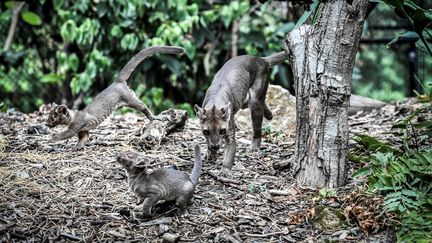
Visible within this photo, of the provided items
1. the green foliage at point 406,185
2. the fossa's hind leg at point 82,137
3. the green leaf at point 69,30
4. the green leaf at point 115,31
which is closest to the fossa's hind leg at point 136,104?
the fossa's hind leg at point 82,137

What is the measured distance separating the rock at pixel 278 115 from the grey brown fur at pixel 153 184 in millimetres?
2563

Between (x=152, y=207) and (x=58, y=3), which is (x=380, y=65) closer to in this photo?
(x=58, y=3)

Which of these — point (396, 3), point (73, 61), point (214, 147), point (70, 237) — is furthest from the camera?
point (73, 61)

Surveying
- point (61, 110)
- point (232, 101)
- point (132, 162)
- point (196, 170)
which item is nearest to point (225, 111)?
point (232, 101)

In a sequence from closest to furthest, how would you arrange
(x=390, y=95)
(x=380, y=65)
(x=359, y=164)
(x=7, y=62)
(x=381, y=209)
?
(x=381, y=209), (x=359, y=164), (x=7, y=62), (x=390, y=95), (x=380, y=65)

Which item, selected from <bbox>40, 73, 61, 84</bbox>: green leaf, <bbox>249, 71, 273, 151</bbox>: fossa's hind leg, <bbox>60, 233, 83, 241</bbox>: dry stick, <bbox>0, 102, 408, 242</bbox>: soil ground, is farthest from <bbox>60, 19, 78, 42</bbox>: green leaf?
<bbox>60, 233, 83, 241</bbox>: dry stick

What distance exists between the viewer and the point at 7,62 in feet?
31.1

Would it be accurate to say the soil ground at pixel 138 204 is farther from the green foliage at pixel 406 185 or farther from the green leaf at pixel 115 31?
the green leaf at pixel 115 31

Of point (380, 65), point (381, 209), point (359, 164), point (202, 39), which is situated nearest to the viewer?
point (381, 209)

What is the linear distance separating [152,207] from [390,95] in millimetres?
7121

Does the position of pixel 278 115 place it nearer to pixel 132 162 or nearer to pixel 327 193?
pixel 327 193

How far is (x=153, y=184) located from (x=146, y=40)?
5482mm

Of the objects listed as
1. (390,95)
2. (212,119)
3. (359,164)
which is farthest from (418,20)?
(390,95)

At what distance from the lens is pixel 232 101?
6418 millimetres
